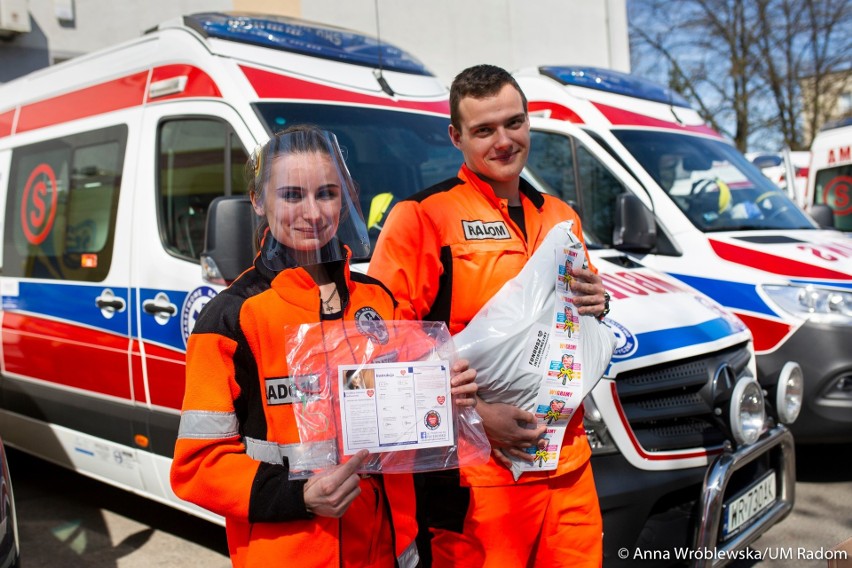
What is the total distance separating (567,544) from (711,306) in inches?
64.4

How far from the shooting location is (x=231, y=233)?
2922 millimetres

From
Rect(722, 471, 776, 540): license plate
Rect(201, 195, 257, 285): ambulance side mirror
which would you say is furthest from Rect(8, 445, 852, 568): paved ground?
Rect(201, 195, 257, 285): ambulance side mirror

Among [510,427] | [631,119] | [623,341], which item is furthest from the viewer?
[631,119]

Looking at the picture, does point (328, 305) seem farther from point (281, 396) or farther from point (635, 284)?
point (635, 284)

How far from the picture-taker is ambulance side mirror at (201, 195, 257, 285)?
2.91 m

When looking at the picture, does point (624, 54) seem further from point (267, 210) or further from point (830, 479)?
point (267, 210)

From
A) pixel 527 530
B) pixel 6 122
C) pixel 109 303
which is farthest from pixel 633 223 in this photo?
pixel 6 122

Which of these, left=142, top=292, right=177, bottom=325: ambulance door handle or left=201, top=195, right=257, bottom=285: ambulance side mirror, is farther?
left=142, top=292, right=177, bottom=325: ambulance door handle

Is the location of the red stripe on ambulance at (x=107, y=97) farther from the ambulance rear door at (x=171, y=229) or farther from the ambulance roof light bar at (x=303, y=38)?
the ambulance roof light bar at (x=303, y=38)

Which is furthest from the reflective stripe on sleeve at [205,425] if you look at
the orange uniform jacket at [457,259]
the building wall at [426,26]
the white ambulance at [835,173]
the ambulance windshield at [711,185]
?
the white ambulance at [835,173]

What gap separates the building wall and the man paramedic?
252 inches

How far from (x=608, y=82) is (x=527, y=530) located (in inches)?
159

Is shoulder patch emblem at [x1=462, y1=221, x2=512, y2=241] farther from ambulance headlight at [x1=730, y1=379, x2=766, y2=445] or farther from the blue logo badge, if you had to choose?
ambulance headlight at [x1=730, y1=379, x2=766, y2=445]

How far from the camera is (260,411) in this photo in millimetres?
1715
